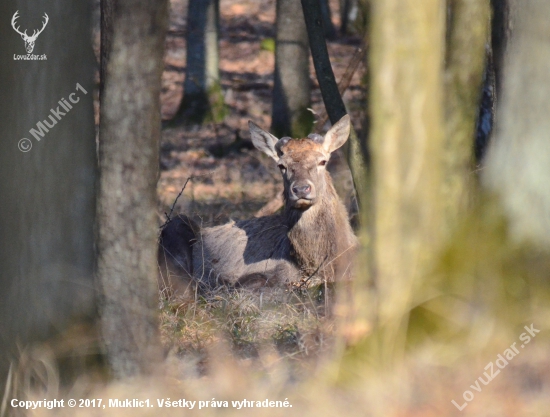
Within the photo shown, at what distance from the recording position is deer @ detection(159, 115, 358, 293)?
932 cm

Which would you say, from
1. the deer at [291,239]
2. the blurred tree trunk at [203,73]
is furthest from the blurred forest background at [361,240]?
the blurred tree trunk at [203,73]

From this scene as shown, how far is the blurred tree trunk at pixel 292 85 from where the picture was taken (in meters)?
15.1

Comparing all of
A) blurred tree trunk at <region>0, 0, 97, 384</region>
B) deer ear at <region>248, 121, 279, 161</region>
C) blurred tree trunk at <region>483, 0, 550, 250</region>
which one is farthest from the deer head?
blurred tree trunk at <region>483, 0, 550, 250</region>

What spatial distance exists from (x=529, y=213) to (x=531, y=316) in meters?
0.65

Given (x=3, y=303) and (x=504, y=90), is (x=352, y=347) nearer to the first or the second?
(x=504, y=90)

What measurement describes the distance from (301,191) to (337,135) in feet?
3.08

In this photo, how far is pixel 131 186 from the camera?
5367 millimetres

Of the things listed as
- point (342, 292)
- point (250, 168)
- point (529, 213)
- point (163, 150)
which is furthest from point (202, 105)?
point (529, 213)

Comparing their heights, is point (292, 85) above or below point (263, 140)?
above

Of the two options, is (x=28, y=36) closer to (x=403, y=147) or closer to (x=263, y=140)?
(x=403, y=147)

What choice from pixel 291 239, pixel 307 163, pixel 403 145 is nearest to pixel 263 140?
pixel 307 163

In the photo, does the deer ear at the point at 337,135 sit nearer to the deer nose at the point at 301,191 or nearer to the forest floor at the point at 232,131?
the deer nose at the point at 301,191

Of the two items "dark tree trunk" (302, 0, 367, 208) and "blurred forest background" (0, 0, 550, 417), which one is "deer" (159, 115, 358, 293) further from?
"blurred forest background" (0, 0, 550, 417)

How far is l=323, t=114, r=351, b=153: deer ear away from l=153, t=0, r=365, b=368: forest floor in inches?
85.6
